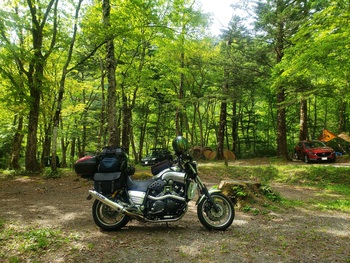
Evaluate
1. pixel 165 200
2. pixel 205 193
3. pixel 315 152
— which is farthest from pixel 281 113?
pixel 165 200

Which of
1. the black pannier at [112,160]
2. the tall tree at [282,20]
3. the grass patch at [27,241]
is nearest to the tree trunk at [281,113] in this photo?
the tall tree at [282,20]

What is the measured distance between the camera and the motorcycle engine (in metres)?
4.19

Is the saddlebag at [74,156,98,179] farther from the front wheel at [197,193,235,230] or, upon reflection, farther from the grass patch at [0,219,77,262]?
the front wheel at [197,193,235,230]

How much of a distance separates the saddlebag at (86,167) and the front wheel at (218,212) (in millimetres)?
1924

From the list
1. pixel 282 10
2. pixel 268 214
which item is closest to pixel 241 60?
pixel 282 10

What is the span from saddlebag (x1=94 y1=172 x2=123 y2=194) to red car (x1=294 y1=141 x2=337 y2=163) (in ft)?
45.0

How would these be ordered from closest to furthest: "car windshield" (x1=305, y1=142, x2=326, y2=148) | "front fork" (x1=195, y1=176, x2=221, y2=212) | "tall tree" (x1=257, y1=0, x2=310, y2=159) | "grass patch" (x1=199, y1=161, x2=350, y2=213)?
Answer: "front fork" (x1=195, y1=176, x2=221, y2=212)
"grass patch" (x1=199, y1=161, x2=350, y2=213)
"tall tree" (x1=257, y1=0, x2=310, y2=159)
"car windshield" (x1=305, y1=142, x2=326, y2=148)

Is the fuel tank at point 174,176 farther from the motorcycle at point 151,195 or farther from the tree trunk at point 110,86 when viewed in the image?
the tree trunk at point 110,86

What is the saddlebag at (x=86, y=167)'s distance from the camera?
168 inches

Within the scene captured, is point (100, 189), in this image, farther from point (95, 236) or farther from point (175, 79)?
point (175, 79)

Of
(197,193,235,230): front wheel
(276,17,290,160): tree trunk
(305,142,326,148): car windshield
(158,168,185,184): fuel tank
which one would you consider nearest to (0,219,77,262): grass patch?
(158,168,185,184): fuel tank

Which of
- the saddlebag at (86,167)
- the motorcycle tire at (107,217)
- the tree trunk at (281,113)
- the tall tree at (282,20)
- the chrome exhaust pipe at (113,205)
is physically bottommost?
the motorcycle tire at (107,217)

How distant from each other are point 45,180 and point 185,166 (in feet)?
28.7

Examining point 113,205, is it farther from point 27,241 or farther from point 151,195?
point 27,241
